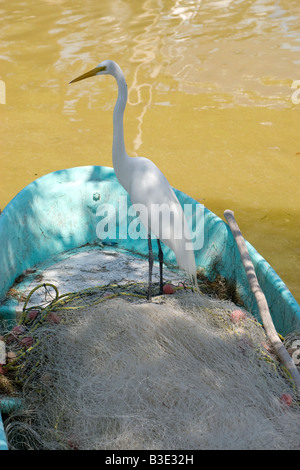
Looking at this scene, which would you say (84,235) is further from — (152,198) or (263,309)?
(263,309)

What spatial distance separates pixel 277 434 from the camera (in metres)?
2.33

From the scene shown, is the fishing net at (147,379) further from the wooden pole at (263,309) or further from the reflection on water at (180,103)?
the reflection on water at (180,103)

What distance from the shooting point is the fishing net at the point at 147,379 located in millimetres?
2342

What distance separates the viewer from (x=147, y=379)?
8.42 feet

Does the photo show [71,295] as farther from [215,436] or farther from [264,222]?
[264,222]

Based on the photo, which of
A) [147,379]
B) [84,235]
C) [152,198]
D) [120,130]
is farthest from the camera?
[84,235]

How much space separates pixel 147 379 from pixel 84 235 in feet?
7.87

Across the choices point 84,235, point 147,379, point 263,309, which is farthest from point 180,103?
point 147,379

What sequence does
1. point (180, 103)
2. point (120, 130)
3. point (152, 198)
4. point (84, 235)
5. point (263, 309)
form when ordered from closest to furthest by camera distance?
point (263, 309)
point (152, 198)
point (120, 130)
point (84, 235)
point (180, 103)

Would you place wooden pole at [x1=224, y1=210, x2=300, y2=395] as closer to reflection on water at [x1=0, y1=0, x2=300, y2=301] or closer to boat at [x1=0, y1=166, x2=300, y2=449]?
boat at [x1=0, y1=166, x2=300, y2=449]

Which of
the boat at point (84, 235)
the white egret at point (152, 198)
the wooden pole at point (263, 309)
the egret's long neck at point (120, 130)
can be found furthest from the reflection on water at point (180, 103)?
the egret's long neck at point (120, 130)

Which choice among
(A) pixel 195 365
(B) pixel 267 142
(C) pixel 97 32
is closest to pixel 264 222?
(B) pixel 267 142

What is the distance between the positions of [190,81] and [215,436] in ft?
25.1

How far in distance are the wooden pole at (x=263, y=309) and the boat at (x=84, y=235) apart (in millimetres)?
108
